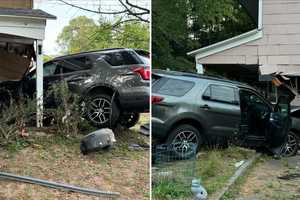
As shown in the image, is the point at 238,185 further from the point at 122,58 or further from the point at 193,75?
the point at 122,58

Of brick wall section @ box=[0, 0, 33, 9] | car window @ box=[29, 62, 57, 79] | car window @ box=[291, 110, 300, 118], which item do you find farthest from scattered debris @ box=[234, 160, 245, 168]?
brick wall section @ box=[0, 0, 33, 9]

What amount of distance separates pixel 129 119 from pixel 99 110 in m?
0.39

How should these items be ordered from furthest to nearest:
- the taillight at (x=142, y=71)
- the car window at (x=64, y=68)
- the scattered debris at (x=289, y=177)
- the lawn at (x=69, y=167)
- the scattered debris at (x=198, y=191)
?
the car window at (x=64, y=68)
the taillight at (x=142, y=71)
the lawn at (x=69, y=167)
the scattered debris at (x=289, y=177)
the scattered debris at (x=198, y=191)

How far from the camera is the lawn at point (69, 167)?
381 centimetres

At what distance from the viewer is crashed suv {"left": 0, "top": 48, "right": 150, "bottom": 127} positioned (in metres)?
5.01

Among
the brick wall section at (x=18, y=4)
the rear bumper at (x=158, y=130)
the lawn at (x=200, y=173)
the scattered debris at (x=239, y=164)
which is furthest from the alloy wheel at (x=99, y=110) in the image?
the scattered debris at (x=239, y=164)

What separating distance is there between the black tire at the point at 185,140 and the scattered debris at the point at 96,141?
1.65 metres

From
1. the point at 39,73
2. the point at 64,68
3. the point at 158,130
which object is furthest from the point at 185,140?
the point at 39,73

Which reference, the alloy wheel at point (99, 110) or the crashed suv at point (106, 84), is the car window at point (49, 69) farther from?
the alloy wheel at point (99, 110)

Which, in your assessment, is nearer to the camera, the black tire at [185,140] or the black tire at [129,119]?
the black tire at [185,140]

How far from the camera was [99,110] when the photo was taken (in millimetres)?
5230

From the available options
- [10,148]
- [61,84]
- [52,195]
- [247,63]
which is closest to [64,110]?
[61,84]

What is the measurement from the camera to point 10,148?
4.51 m

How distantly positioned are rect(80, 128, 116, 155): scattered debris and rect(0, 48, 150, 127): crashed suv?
48 cm
